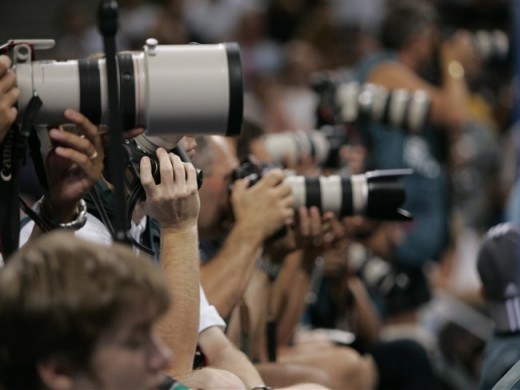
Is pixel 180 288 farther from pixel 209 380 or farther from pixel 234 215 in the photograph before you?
pixel 234 215

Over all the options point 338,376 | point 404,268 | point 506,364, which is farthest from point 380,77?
point 506,364

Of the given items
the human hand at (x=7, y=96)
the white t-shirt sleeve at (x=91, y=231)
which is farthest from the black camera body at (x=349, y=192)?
the human hand at (x=7, y=96)

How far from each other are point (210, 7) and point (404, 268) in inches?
124

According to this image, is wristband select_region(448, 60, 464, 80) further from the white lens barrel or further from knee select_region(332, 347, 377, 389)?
the white lens barrel

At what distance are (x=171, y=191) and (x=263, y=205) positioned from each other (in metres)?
0.91

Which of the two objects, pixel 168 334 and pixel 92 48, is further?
pixel 92 48

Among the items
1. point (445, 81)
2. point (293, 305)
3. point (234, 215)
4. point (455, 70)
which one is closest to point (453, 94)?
point (445, 81)

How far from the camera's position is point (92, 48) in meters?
7.46

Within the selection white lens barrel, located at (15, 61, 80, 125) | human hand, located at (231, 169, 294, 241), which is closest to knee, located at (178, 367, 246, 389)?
white lens barrel, located at (15, 61, 80, 125)

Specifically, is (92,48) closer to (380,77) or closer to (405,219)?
(380,77)

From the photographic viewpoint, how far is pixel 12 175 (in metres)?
2.36

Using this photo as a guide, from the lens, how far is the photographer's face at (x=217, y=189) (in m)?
3.49

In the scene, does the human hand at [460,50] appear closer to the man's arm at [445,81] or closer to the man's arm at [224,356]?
the man's arm at [445,81]

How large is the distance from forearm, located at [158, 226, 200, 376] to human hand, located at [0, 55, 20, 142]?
15.5 inches
